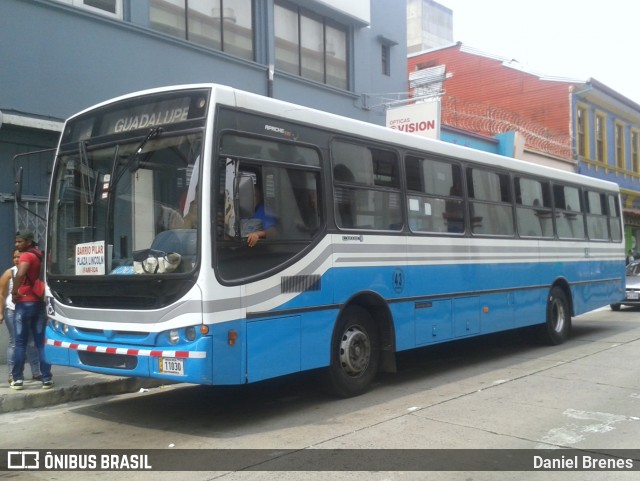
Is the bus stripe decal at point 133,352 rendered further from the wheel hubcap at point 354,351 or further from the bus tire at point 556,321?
the bus tire at point 556,321

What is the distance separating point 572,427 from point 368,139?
4.00m

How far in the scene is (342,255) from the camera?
761cm

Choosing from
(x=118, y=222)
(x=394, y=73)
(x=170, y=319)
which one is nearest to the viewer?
(x=170, y=319)

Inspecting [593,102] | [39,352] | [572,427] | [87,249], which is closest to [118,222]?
[87,249]

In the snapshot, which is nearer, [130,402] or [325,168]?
[325,168]

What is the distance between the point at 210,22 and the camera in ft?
46.5

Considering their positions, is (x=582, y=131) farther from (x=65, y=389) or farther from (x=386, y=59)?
(x=65, y=389)

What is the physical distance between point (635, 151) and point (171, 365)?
3626 centimetres

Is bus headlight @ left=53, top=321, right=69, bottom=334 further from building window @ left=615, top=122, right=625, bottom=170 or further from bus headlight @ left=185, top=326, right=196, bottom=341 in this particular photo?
building window @ left=615, top=122, right=625, bottom=170

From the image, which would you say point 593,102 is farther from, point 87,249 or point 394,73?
point 87,249

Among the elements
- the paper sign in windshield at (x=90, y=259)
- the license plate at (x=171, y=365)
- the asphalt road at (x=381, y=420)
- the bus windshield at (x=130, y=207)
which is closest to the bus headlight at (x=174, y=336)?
the license plate at (x=171, y=365)

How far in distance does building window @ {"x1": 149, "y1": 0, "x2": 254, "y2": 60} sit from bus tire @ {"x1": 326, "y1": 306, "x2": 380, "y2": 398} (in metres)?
8.14

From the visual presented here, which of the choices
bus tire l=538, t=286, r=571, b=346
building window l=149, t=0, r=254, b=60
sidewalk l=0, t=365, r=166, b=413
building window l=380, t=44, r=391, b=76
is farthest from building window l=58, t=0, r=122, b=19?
bus tire l=538, t=286, r=571, b=346

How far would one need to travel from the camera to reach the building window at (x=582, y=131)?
1201 inches
